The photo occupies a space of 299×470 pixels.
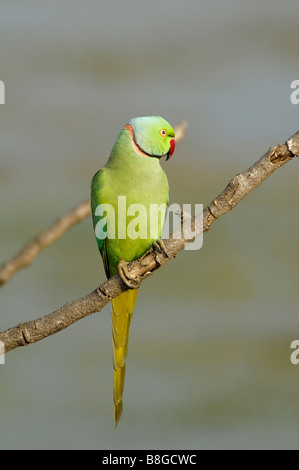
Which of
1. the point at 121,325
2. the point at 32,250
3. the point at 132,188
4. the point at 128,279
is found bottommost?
the point at 32,250

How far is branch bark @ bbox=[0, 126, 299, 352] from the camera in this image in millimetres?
1659

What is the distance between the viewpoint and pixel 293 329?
7.19 metres

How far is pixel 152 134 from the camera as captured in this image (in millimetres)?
2109

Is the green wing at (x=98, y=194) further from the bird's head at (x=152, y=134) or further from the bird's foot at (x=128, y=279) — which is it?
the bird's foot at (x=128, y=279)

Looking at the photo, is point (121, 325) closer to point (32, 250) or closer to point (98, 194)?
point (98, 194)

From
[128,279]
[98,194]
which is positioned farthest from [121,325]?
[128,279]

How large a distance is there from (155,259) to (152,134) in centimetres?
51

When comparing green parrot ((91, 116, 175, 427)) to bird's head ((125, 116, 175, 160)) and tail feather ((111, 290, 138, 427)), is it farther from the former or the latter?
tail feather ((111, 290, 138, 427))

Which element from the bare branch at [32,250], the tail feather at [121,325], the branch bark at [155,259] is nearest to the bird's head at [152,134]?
the branch bark at [155,259]

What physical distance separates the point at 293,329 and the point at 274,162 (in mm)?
5801

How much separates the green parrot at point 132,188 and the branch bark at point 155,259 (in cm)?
33

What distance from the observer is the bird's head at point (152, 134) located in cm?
211
